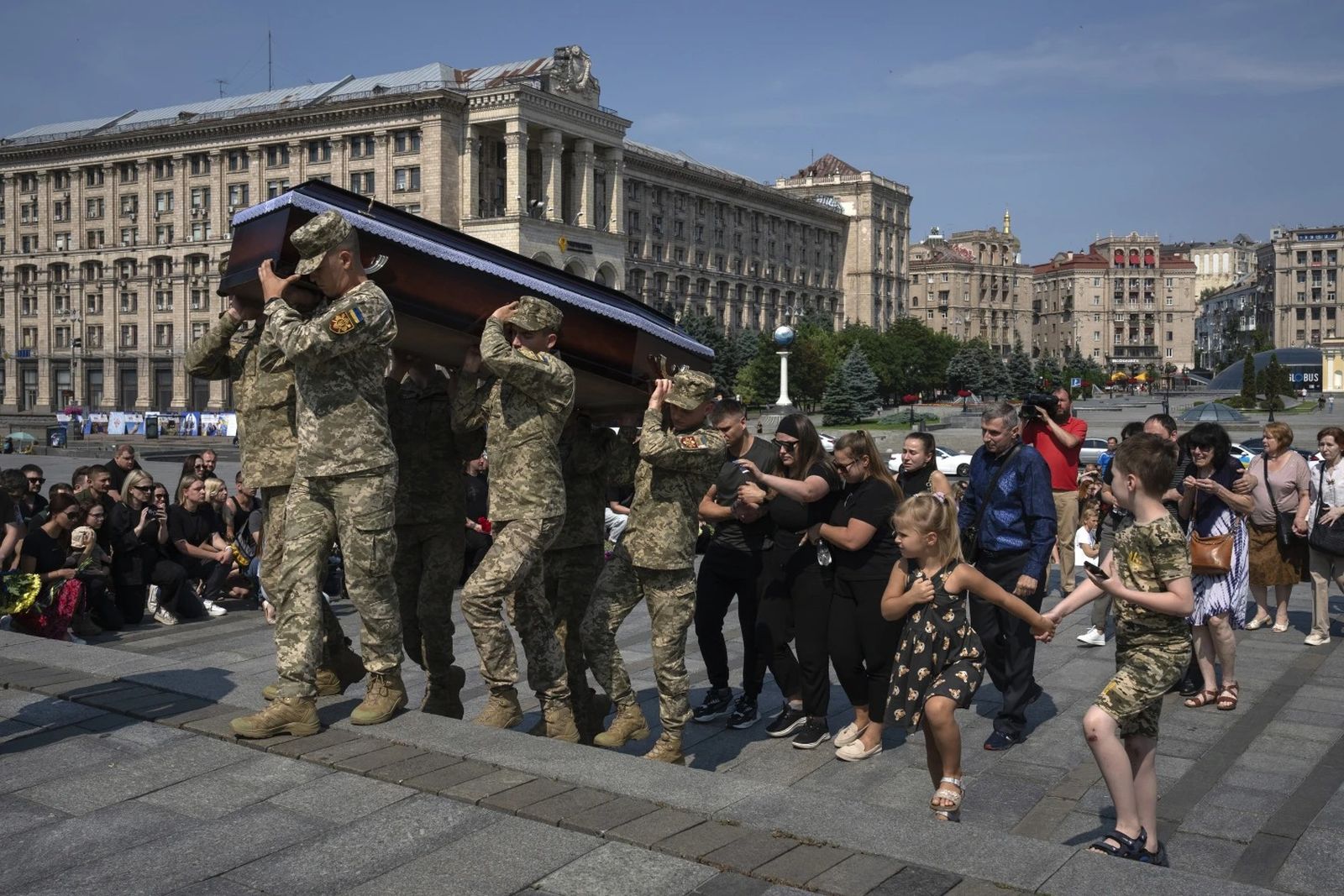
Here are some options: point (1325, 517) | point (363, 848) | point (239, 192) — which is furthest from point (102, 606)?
point (239, 192)

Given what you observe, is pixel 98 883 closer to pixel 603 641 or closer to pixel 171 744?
pixel 171 744

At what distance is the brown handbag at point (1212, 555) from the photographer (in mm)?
8719

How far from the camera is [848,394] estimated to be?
A: 244ft

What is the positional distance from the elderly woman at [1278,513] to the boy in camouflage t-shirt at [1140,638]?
6.46 metres

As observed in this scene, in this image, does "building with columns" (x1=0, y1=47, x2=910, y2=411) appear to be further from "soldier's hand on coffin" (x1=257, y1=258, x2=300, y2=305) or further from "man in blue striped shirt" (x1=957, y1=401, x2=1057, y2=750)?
"soldier's hand on coffin" (x1=257, y1=258, x2=300, y2=305)

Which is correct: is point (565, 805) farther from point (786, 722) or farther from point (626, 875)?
point (786, 722)

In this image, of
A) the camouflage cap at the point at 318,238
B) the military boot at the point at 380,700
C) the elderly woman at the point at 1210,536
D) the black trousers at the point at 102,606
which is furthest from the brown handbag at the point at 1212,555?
the black trousers at the point at 102,606

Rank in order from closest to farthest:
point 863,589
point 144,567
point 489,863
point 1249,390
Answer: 1. point 489,863
2. point 863,589
3. point 144,567
4. point 1249,390

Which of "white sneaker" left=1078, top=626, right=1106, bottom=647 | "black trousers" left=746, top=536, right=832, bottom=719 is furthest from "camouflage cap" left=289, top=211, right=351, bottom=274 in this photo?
"white sneaker" left=1078, top=626, right=1106, bottom=647

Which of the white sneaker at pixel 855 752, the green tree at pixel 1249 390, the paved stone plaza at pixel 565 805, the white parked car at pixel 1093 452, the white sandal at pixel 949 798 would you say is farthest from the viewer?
the green tree at pixel 1249 390

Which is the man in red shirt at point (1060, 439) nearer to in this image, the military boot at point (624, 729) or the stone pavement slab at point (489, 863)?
the military boot at point (624, 729)

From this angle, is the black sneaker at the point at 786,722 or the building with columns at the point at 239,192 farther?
the building with columns at the point at 239,192

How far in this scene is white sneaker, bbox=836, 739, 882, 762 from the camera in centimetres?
702

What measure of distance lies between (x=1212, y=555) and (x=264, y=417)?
6.19 metres
